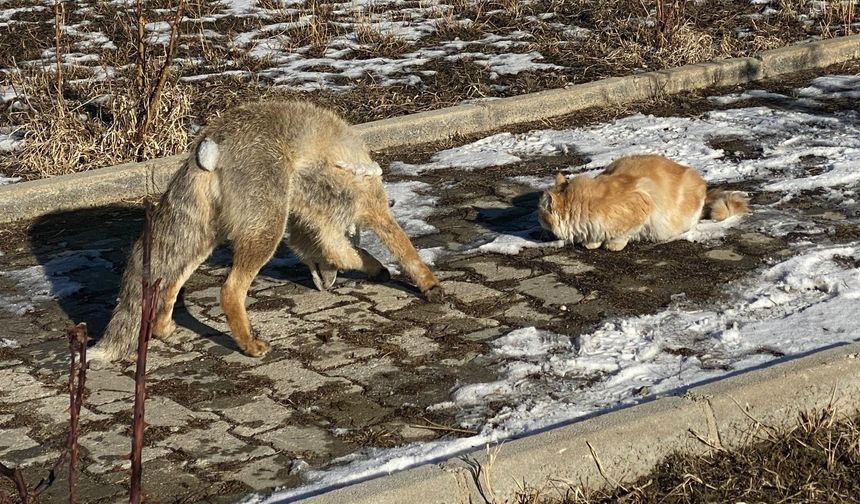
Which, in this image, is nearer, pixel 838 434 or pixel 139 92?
pixel 838 434

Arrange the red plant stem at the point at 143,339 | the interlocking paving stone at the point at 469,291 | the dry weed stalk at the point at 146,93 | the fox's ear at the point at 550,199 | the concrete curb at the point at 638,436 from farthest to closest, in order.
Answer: the dry weed stalk at the point at 146,93 → the fox's ear at the point at 550,199 → the interlocking paving stone at the point at 469,291 → the concrete curb at the point at 638,436 → the red plant stem at the point at 143,339

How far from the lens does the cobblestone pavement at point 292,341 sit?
15.1 ft

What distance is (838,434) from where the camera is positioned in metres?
4.34

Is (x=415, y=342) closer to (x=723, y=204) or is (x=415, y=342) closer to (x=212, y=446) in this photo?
(x=212, y=446)

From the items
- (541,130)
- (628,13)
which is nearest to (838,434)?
(541,130)

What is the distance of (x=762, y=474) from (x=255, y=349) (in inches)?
96.7

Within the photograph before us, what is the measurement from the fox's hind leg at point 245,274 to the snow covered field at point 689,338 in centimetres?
113

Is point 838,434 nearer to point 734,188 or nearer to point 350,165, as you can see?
point 350,165

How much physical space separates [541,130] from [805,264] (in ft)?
11.8

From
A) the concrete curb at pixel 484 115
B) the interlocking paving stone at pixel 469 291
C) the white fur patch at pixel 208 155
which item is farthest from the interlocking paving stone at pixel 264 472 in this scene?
the concrete curb at pixel 484 115

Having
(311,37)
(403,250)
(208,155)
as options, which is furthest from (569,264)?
(311,37)

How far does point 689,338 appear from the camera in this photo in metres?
5.39

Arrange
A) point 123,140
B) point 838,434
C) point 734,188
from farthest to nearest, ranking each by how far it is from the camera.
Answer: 1. point 123,140
2. point 734,188
3. point 838,434

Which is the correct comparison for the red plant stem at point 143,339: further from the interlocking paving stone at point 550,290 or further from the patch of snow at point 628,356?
the interlocking paving stone at point 550,290
